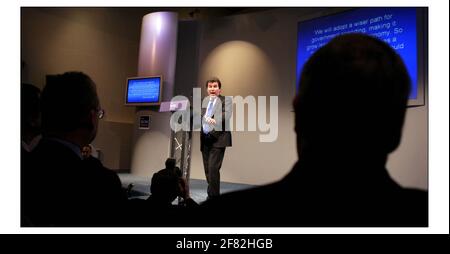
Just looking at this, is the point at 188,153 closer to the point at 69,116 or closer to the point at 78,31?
the point at 78,31

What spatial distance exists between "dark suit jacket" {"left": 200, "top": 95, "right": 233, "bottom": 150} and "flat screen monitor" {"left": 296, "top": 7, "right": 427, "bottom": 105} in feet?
1.56

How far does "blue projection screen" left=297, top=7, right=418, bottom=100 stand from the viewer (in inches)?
36.6

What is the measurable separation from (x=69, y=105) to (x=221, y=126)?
1.02 m

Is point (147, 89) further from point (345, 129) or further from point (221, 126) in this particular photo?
point (345, 129)

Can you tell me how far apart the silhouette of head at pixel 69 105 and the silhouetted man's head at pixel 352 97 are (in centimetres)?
59

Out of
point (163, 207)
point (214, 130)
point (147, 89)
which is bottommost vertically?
point (163, 207)

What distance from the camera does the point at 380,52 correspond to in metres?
0.55

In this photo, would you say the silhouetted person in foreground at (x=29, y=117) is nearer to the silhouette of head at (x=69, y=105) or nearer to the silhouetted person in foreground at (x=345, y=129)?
the silhouette of head at (x=69, y=105)

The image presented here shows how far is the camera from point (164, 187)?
30.8 inches

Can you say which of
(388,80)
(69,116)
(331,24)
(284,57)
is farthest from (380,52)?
(284,57)

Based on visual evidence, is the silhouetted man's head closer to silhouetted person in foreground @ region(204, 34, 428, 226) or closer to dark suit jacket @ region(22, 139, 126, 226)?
silhouetted person in foreground @ region(204, 34, 428, 226)

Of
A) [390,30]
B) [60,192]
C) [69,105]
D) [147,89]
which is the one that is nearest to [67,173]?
[60,192]
